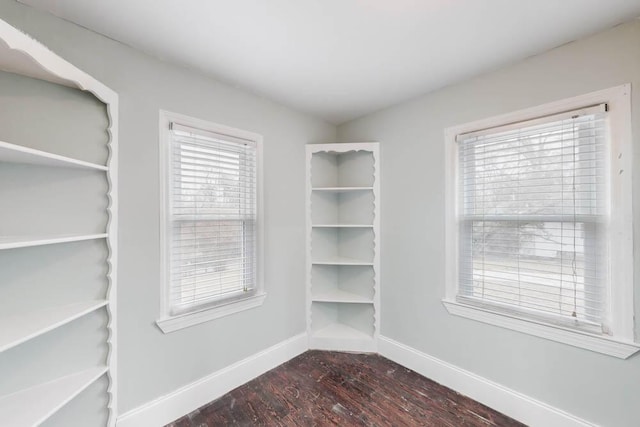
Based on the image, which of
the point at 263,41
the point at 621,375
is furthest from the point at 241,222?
the point at 621,375

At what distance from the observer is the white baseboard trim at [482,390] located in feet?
5.03

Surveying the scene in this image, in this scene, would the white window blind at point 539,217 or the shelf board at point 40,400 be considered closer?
the shelf board at point 40,400

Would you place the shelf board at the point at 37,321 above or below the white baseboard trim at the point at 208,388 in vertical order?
above

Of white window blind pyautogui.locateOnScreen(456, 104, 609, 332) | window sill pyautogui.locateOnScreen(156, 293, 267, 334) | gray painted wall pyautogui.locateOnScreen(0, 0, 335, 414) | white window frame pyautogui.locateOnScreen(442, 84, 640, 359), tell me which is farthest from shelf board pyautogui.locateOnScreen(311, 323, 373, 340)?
white window frame pyautogui.locateOnScreen(442, 84, 640, 359)

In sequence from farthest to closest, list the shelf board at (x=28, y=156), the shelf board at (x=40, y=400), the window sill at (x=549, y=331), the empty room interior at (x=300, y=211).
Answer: the window sill at (x=549, y=331) < the empty room interior at (x=300, y=211) < the shelf board at (x=40, y=400) < the shelf board at (x=28, y=156)

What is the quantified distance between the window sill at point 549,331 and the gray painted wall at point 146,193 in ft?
5.47

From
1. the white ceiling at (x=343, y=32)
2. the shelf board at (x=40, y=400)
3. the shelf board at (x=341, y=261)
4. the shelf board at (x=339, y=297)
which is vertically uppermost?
the white ceiling at (x=343, y=32)

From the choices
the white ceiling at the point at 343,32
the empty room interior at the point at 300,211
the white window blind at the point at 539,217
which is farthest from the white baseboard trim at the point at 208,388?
the white ceiling at the point at 343,32

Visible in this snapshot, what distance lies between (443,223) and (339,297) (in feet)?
4.11

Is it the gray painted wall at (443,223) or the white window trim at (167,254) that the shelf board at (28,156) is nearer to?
the white window trim at (167,254)

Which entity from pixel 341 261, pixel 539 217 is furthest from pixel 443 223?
pixel 341 261

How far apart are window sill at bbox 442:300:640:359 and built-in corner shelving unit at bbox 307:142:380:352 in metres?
0.80

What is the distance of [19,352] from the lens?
1.11 meters

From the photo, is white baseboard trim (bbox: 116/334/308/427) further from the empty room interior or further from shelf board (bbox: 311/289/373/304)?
shelf board (bbox: 311/289/373/304)
